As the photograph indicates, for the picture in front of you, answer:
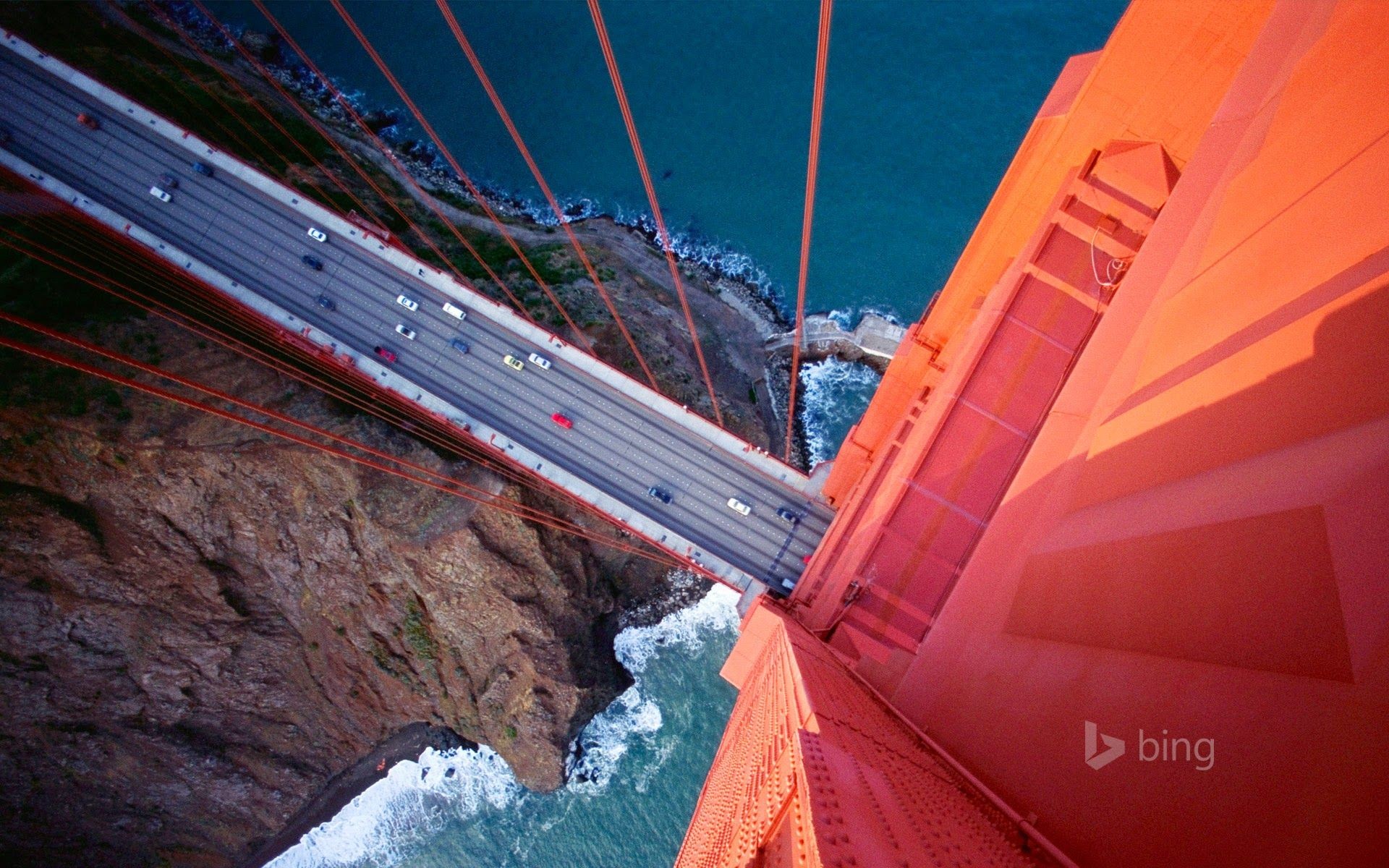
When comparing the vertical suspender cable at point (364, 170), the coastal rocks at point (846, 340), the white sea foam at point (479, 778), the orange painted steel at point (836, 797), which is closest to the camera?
the orange painted steel at point (836, 797)

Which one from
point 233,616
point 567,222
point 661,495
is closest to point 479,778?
point 233,616

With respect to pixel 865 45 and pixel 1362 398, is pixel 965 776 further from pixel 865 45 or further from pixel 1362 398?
pixel 865 45

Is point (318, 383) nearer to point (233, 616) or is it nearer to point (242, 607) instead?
point (242, 607)

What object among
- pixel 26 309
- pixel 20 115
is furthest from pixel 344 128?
pixel 26 309

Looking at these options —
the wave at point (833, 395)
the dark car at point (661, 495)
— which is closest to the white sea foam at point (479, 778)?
the dark car at point (661, 495)

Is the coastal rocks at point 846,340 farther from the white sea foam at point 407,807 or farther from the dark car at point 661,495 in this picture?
the white sea foam at point 407,807

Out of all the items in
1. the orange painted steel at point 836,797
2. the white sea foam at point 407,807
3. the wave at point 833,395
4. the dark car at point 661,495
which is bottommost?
the white sea foam at point 407,807
